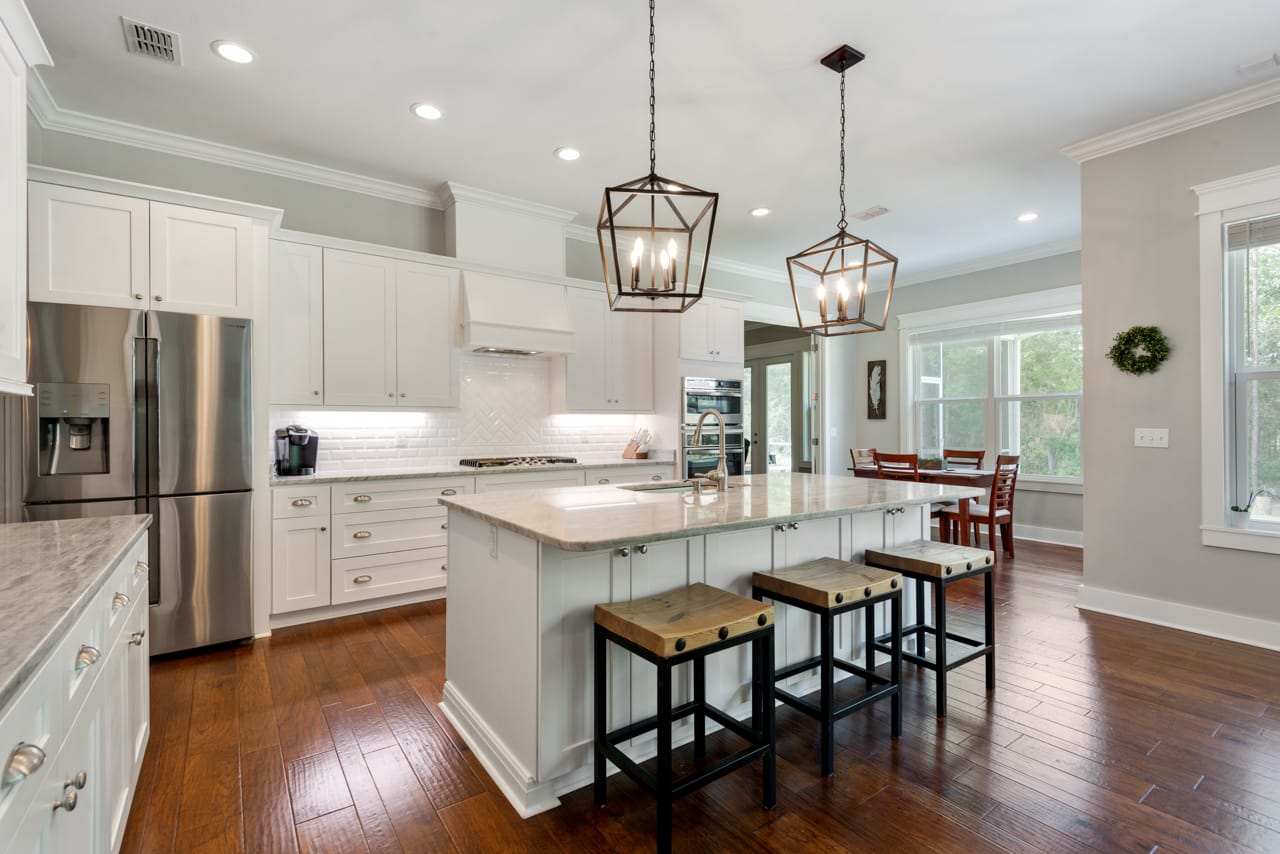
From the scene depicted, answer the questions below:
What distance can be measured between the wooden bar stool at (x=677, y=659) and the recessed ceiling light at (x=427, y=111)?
2.88 meters

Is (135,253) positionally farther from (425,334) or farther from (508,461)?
(508,461)

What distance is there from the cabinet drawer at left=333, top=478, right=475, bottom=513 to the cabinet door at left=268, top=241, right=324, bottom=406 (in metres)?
0.65

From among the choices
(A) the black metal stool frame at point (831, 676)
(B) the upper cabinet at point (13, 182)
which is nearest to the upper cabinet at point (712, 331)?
(A) the black metal stool frame at point (831, 676)

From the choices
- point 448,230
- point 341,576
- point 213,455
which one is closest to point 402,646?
point 341,576

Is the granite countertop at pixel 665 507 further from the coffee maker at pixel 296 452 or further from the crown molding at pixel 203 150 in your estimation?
the crown molding at pixel 203 150

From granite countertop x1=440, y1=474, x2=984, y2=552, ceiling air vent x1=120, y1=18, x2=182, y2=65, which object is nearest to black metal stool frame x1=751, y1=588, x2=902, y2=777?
granite countertop x1=440, y1=474, x2=984, y2=552

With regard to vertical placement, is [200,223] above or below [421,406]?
above

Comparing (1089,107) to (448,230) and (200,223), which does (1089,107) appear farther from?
(200,223)

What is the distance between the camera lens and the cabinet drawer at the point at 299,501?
350cm

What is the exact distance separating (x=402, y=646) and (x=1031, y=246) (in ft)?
21.3

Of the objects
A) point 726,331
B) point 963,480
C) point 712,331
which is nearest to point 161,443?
point 712,331

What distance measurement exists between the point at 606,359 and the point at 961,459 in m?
4.03

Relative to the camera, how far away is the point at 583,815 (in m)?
1.87

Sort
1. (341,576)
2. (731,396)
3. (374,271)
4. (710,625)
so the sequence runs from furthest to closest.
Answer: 1. (731,396)
2. (374,271)
3. (341,576)
4. (710,625)
